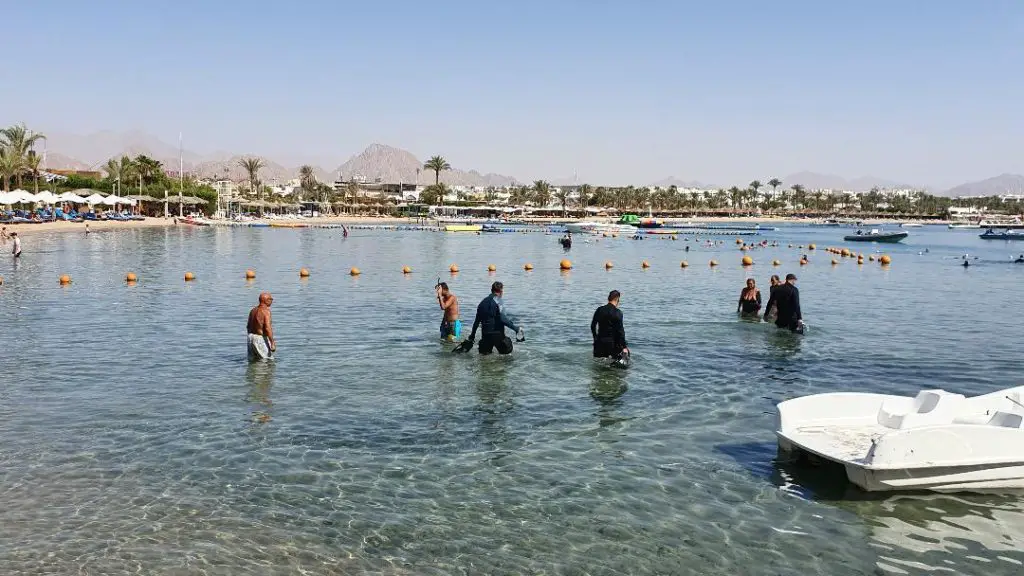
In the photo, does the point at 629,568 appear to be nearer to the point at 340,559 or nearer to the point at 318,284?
the point at 340,559

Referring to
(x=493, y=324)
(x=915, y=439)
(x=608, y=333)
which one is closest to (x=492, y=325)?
(x=493, y=324)

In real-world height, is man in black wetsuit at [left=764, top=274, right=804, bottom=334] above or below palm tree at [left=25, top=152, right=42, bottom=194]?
below

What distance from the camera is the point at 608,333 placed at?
1491cm

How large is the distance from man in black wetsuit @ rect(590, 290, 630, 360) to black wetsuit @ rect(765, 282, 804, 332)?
→ 6.79 m

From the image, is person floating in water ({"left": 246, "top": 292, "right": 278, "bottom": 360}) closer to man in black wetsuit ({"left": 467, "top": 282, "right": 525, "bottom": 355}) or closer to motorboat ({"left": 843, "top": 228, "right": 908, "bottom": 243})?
man in black wetsuit ({"left": 467, "top": 282, "right": 525, "bottom": 355})

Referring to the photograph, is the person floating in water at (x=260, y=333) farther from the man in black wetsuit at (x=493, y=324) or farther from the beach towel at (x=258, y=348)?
the man in black wetsuit at (x=493, y=324)

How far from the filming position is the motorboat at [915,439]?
8.73 metres

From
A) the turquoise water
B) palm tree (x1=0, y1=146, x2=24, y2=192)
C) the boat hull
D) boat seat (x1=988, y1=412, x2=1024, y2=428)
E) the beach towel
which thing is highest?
palm tree (x1=0, y1=146, x2=24, y2=192)

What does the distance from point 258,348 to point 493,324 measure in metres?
4.51

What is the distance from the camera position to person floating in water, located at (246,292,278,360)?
15.3 metres

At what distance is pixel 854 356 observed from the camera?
18.1 metres

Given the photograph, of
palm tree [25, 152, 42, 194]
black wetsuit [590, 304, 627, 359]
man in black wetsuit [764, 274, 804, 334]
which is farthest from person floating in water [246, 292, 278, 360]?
palm tree [25, 152, 42, 194]

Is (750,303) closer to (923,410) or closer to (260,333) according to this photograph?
(923,410)

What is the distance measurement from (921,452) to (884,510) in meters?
0.73
